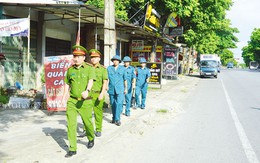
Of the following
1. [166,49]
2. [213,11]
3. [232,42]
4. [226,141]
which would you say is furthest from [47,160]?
[232,42]

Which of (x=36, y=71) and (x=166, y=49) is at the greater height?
(x=166, y=49)

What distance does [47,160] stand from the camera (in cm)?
471

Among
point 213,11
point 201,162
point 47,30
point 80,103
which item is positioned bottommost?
point 201,162

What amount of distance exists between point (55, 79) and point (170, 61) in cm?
1835

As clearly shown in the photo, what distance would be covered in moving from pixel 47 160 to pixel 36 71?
971cm

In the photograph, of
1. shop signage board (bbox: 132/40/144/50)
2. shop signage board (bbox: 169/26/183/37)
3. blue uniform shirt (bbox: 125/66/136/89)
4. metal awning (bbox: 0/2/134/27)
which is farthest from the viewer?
shop signage board (bbox: 169/26/183/37)

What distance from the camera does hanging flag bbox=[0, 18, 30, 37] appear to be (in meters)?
8.78

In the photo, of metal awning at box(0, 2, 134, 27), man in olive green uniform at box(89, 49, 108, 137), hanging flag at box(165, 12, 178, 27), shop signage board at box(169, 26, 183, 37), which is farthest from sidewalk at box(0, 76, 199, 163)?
shop signage board at box(169, 26, 183, 37)

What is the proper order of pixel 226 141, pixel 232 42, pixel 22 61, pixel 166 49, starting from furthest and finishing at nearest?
pixel 232 42, pixel 166 49, pixel 22 61, pixel 226 141

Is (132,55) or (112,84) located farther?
(132,55)

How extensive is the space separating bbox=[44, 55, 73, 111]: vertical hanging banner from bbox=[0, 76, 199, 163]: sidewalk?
1.40 ft

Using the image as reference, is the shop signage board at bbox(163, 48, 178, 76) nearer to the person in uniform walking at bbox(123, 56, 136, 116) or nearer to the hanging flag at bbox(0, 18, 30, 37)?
the person in uniform walking at bbox(123, 56, 136, 116)

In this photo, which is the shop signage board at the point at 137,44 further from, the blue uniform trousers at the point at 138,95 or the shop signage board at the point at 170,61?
the blue uniform trousers at the point at 138,95

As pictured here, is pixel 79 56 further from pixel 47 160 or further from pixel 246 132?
pixel 246 132
